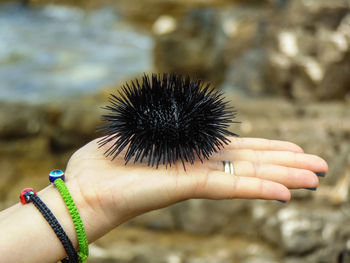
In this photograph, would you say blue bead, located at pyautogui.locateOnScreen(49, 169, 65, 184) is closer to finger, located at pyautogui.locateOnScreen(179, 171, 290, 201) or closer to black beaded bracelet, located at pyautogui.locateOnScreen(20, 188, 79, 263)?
black beaded bracelet, located at pyautogui.locateOnScreen(20, 188, 79, 263)

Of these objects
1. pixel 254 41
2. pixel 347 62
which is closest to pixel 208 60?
pixel 254 41

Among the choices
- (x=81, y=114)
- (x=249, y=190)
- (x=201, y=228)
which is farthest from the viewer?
(x=81, y=114)

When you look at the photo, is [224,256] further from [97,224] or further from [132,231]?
[97,224]

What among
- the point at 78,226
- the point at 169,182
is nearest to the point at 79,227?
the point at 78,226

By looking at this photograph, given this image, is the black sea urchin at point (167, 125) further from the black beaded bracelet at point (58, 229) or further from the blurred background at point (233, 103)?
the blurred background at point (233, 103)

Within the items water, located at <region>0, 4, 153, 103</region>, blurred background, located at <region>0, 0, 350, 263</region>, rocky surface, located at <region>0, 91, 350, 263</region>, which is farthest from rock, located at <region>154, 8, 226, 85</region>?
rocky surface, located at <region>0, 91, 350, 263</region>

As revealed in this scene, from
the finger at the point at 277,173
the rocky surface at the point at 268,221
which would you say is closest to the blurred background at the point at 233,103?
the rocky surface at the point at 268,221

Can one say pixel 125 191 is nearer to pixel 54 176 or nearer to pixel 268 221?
pixel 54 176
